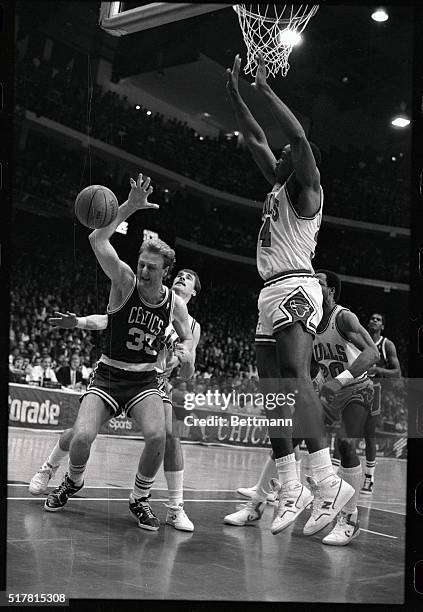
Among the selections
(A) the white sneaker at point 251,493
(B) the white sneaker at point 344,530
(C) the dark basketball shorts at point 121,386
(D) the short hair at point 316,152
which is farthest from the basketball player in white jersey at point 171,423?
(D) the short hair at point 316,152

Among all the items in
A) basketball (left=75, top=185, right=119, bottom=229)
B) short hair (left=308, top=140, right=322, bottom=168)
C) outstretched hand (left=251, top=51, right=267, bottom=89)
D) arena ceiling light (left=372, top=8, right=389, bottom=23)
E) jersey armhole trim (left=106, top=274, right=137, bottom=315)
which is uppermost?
arena ceiling light (left=372, top=8, right=389, bottom=23)

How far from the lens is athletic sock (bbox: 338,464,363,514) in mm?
3926

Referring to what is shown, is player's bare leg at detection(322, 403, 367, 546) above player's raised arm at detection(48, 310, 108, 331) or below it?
below

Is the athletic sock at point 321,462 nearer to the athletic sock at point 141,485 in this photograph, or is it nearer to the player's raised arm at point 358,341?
the player's raised arm at point 358,341

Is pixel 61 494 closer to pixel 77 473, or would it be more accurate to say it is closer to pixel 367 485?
pixel 77 473

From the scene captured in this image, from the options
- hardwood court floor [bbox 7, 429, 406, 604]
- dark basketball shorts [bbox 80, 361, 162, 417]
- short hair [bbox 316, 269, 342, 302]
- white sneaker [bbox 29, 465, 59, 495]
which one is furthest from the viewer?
dark basketball shorts [bbox 80, 361, 162, 417]

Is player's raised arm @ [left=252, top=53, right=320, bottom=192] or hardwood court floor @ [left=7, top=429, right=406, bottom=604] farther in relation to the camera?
player's raised arm @ [left=252, top=53, right=320, bottom=192]

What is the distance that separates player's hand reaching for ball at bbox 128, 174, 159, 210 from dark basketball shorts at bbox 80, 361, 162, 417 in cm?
86

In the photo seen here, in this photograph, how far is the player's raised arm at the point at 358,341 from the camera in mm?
3936

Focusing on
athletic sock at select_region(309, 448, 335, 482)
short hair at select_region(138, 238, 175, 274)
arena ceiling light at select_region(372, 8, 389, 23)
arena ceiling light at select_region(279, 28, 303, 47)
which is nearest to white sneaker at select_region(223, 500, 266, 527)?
athletic sock at select_region(309, 448, 335, 482)

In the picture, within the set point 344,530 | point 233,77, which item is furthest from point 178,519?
point 233,77

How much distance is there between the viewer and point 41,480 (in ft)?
12.8

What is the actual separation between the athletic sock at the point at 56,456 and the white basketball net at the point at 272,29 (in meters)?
2.17

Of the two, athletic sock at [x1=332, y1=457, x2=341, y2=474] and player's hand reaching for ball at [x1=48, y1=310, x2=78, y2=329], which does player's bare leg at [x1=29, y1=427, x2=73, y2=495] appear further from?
athletic sock at [x1=332, y1=457, x2=341, y2=474]
